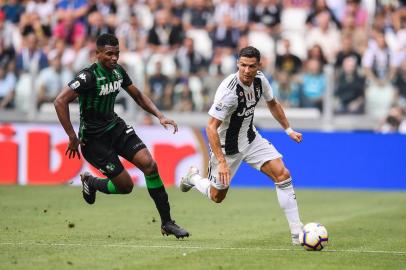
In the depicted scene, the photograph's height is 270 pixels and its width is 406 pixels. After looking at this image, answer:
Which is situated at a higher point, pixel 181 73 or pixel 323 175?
pixel 181 73

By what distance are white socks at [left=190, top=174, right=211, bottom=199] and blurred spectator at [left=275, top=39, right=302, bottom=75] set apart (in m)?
8.98

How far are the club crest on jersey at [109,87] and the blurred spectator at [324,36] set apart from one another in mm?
12013

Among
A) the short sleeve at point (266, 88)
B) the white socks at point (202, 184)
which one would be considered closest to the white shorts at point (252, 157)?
the white socks at point (202, 184)

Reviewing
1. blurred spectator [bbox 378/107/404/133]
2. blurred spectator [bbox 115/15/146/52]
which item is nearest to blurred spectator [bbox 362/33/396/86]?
blurred spectator [bbox 378/107/404/133]

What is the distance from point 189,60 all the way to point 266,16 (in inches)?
118

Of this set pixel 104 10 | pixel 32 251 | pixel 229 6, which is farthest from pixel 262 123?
pixel 32 251

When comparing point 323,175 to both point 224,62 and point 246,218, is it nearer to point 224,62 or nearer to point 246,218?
point 224,62

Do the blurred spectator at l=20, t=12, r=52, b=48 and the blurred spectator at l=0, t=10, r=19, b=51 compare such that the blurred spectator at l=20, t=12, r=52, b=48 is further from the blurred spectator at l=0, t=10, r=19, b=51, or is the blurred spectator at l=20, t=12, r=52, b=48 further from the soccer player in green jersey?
the soccer player in green jersey

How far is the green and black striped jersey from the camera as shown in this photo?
11445 mm

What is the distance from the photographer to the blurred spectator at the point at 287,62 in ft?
70.0

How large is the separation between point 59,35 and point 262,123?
22.4ft

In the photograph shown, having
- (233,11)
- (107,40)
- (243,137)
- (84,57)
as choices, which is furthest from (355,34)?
(107,40)

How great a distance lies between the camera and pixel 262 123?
21.9 meters

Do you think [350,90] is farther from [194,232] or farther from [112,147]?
[112,147]
